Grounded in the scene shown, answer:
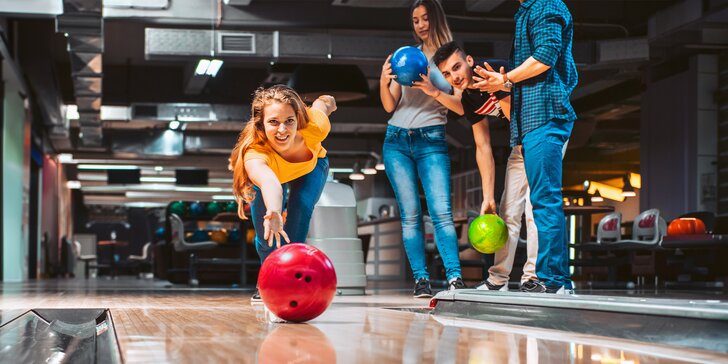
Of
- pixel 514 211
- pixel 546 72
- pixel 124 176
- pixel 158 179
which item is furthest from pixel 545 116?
pixel 158 179

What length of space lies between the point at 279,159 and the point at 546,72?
109 centimetres

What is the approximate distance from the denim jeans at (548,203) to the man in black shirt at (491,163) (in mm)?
420

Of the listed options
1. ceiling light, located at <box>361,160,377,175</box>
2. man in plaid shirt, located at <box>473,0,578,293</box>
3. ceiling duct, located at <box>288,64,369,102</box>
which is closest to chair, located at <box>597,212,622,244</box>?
ceiling duct, located at <box>288,64,369,102</box>

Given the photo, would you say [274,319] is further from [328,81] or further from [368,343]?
[328,81]

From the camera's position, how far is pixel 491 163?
407 cm

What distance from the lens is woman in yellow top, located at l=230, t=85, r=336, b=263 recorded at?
2.72 m

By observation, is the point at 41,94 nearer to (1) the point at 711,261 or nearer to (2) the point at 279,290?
(1) the point at 711,261

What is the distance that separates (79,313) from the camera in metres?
2.93

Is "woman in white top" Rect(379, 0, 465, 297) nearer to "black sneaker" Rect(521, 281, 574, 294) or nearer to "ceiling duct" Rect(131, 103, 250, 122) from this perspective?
"black sneaker" Rect(521, 281, 574, 294)

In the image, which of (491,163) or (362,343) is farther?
(491,163)

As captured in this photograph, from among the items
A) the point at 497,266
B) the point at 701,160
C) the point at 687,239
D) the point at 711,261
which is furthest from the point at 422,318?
the point at 701,160

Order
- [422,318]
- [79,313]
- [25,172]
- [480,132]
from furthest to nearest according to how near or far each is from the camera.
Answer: [25,172], [480,132], [79,313], [422,318]

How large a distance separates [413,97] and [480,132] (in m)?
0.38

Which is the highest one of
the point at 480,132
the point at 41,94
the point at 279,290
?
the point at 41,94
